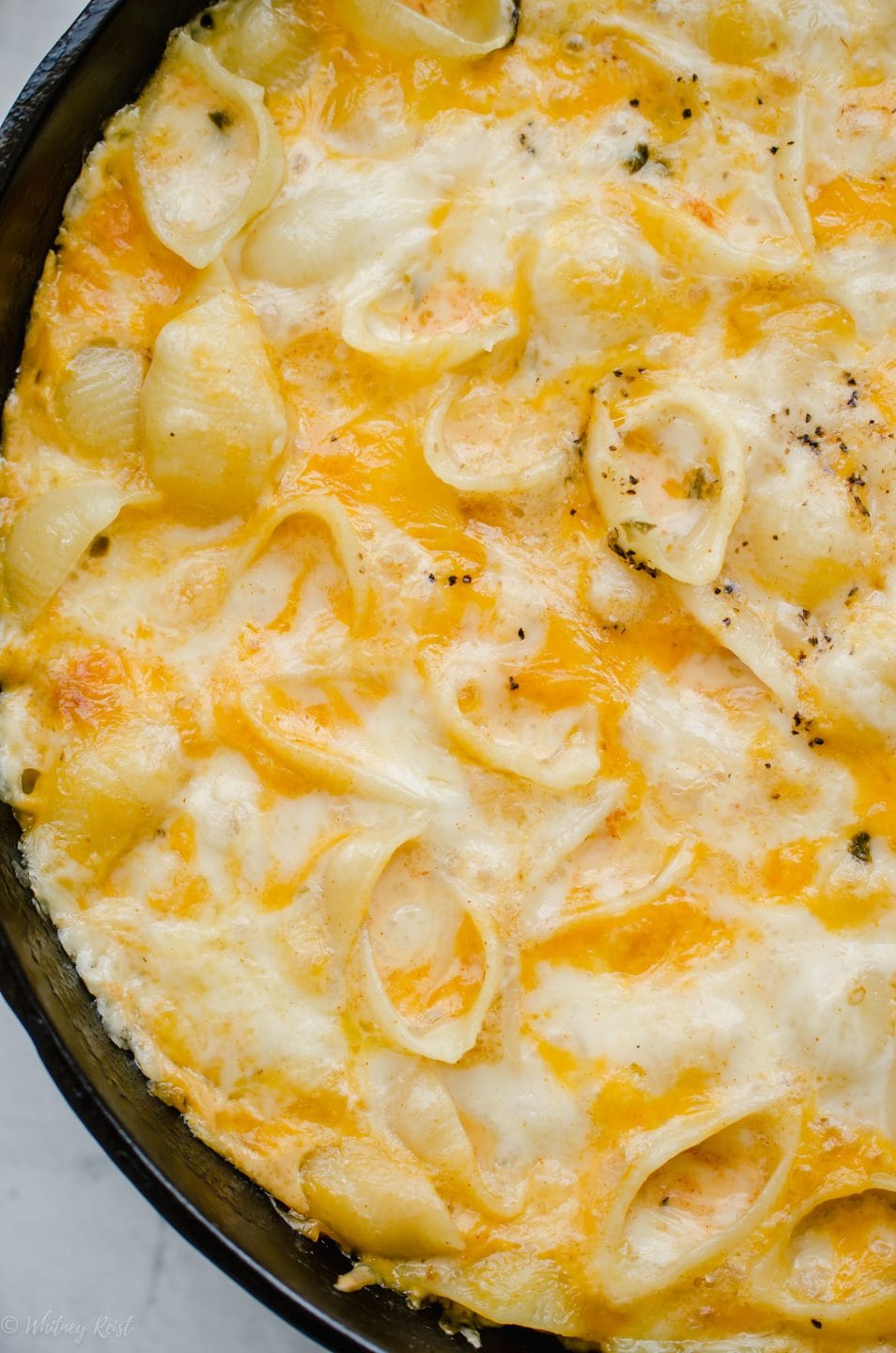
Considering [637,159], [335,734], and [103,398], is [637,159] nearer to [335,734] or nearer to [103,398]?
[103,398]

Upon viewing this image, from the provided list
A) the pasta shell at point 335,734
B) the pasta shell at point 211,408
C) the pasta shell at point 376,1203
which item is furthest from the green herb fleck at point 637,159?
the pasta shell at point 376,1203

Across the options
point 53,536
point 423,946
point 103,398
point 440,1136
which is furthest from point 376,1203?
point 103,398

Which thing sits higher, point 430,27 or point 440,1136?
point 430,27

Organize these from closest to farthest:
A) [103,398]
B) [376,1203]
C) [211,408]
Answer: [376,1203] < [211,408] < [103,398]

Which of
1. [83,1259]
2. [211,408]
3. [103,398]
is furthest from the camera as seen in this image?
[83,1259]

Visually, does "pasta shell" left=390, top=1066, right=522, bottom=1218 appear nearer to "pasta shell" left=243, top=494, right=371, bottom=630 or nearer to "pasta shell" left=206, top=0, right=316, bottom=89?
"pasta shell" left=243, top=494, right=371, bottom=630

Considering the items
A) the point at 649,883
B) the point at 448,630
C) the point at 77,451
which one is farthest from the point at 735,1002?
the point at 77,451
